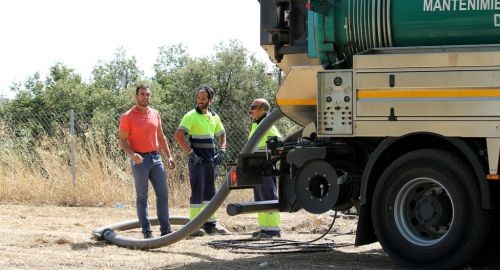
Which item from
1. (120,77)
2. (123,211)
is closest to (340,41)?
(123,211)

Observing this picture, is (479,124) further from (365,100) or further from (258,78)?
(258,78)

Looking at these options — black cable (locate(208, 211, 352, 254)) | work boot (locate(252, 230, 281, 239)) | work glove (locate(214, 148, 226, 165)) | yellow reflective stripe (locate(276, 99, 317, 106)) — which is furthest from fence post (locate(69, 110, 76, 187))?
yellow reflective stripe (locate(276, 99, 317, 106))

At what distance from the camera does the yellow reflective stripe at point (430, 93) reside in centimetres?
705

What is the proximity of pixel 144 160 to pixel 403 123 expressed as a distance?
3.84m

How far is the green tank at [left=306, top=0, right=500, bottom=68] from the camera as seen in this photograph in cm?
721

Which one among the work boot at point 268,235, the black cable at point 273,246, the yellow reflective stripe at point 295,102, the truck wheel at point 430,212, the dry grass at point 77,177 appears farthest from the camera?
the dry grass at point 77,177

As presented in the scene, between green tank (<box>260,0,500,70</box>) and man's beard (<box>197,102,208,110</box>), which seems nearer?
green tank (<box>260,0,500,70</box>)

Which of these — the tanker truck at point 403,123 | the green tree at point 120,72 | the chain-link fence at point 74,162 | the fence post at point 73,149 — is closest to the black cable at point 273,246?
the tanker truck at point 403,123

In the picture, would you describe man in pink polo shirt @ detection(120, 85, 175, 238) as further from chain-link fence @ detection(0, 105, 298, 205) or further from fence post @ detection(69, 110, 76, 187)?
fence post @ detection(69, 110, 76, 187)

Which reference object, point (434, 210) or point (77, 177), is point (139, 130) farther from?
point (77, 177)

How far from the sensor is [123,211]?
14.0m

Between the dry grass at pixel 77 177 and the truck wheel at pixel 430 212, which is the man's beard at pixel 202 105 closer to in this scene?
the dry grass at pixel 77 177

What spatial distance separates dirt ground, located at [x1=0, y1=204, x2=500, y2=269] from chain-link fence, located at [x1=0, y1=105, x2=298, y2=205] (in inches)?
69.2

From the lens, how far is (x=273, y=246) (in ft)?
31.7
